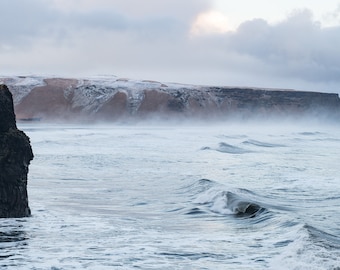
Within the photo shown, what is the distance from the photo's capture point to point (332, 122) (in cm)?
13600

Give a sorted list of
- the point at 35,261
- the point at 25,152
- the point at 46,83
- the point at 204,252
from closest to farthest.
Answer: the point at 35,261, the point at 204,252, the point at 25,152, the point at 46,83

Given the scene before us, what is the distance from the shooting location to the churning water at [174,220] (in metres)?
9.84

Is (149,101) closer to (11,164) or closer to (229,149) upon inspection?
(229,149)

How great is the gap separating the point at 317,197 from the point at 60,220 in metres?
7.72

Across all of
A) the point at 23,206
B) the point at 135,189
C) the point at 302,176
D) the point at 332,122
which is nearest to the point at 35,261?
the point at 23,206

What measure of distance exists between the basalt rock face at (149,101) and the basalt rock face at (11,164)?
333ft

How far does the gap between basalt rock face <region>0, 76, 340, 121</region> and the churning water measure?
9159cm

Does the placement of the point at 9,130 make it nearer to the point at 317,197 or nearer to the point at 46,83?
the point at 317,197

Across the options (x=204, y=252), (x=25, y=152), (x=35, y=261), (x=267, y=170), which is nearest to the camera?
(x=35, y=261)

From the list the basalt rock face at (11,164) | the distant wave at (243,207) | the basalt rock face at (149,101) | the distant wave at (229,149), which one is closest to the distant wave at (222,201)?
the distant wave at (243,207)

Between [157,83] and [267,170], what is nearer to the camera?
[267,170]

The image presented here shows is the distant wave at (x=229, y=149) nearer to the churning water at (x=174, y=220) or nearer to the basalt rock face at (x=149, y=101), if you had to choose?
the churning water at (x=174, y=220)

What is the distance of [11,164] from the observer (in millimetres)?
12742

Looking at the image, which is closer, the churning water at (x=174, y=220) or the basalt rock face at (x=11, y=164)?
the churning water at (x=174, y=220)
